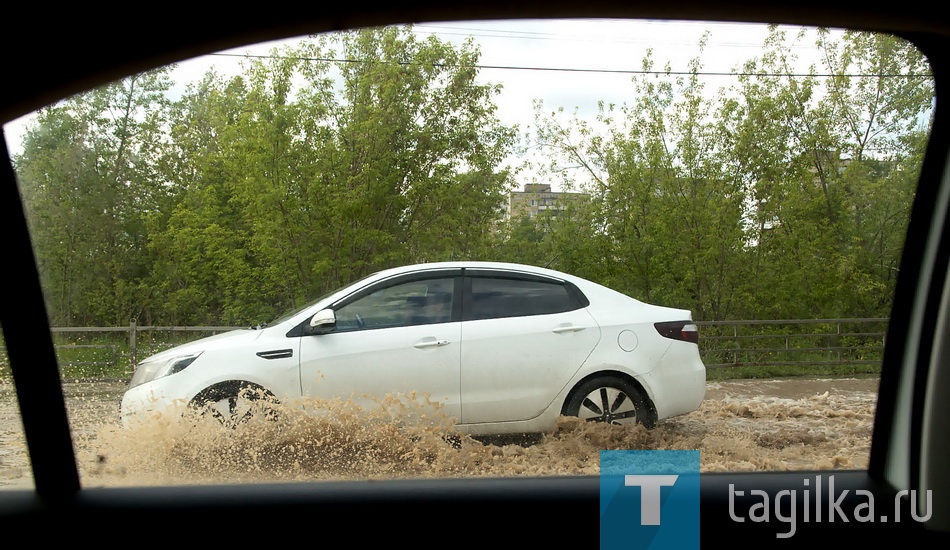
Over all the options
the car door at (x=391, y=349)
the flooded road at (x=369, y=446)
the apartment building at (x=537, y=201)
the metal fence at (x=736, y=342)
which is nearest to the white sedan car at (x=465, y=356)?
the car door at (x=391, y=349)

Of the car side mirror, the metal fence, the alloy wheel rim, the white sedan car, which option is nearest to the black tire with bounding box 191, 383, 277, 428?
the white sedan car

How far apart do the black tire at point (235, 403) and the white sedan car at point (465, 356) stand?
0.01 meters

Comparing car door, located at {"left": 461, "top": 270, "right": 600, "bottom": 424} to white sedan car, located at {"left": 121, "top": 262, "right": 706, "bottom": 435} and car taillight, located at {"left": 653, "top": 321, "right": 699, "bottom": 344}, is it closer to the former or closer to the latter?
white sedan car, located at {"left": 121, "top": 262, "right": 706, "bottom": 435}

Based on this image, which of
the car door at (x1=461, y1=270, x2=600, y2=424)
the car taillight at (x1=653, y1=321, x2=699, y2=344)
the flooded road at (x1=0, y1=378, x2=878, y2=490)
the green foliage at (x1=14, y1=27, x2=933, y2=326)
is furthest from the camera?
the green foliage at (x1=14, y1=27, x2=933, y2=326)

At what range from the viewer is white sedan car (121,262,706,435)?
4379mm

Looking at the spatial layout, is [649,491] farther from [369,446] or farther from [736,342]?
[736,342]

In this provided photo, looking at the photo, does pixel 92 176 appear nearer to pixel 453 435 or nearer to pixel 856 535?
pixel 453 435

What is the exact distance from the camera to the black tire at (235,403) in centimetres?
417

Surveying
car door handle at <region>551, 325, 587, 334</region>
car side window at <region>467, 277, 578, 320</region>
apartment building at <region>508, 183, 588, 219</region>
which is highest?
apartment building at <region>508, 183, 588, 219</region>

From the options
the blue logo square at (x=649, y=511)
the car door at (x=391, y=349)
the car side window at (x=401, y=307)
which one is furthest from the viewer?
the car side window at (x=401, y=307)

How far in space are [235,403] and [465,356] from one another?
1.48 meters

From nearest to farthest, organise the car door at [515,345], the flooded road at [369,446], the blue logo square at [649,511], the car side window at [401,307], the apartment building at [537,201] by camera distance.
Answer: the blue logo square at [649,511] < the flooded road at [369,446] < the car door at [515,345] < the car side window at [401,307] < the apartment building at [537,201]

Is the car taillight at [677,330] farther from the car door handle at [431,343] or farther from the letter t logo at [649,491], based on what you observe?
the letter t logo at [649,491]

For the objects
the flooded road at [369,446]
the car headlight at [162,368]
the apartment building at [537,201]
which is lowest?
the flooded road at [369,446]
